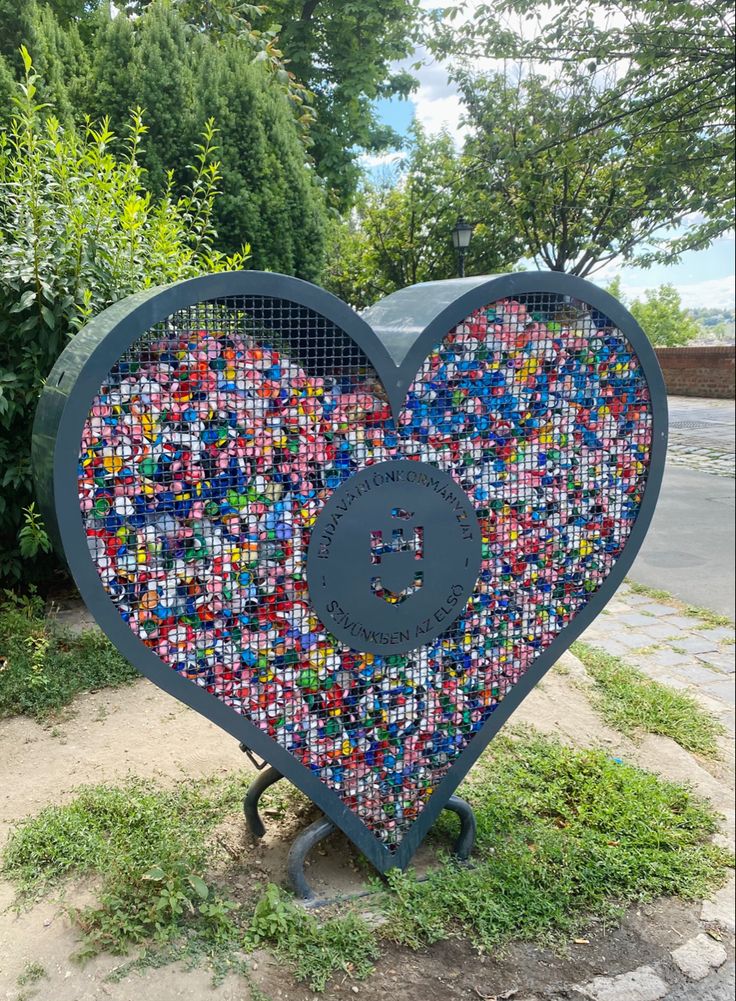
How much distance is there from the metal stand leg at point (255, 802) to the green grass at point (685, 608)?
3.83 m

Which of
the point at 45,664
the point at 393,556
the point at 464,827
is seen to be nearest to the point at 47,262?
the point at 45,664

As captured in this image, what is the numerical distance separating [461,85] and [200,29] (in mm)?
5939

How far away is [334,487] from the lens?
7.97 feet

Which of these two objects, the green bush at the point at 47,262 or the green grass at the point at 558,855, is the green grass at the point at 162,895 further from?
the green bush at the point at 47,262

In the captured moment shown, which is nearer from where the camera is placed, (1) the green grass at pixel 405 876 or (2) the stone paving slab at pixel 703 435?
(1) the green grass at pixel 405 876

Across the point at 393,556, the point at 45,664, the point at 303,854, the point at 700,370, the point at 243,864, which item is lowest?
the point at 243,864

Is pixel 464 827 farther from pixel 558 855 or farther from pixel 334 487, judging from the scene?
pixel 334 487

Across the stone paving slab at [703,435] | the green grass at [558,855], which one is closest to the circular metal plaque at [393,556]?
the green grass at [558,855]

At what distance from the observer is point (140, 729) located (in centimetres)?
375

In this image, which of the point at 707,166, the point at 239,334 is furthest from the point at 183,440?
the point at 707,166

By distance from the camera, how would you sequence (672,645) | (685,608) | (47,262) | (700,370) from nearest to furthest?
(47,262) < (672,645) < (685,608) < (700,370)

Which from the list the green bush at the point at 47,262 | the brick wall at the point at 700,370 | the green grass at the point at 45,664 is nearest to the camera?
the green grass at the point at 45,664

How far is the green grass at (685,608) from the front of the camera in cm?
563

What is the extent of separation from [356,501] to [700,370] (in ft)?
64.7
